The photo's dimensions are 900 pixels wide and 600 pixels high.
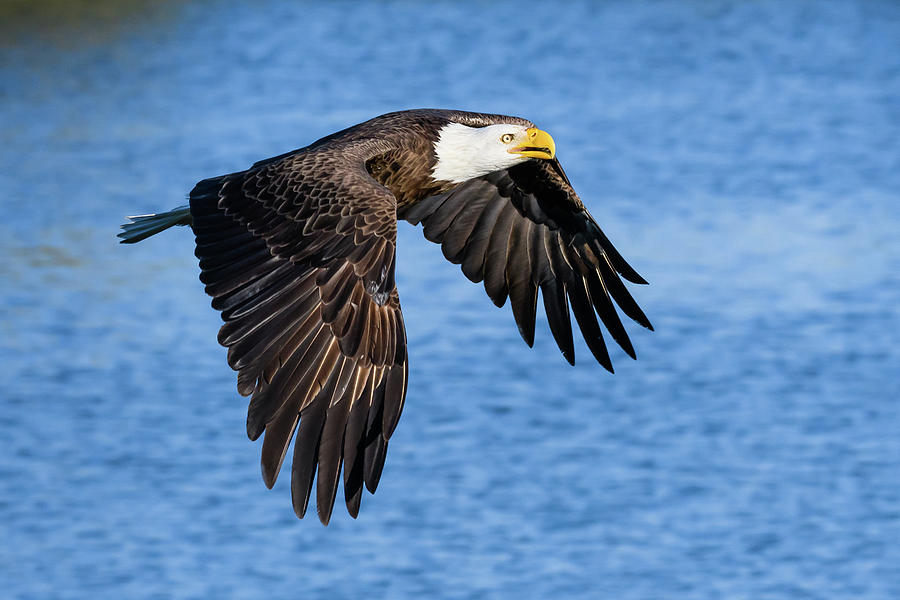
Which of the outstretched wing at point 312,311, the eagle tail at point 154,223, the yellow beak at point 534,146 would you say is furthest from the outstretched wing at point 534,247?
the outstretched wing at point 312,311

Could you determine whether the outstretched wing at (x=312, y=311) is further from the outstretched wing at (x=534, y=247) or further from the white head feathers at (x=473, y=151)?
the outstretched wing at (x=534, y=247)

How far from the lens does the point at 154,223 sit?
7.04 m

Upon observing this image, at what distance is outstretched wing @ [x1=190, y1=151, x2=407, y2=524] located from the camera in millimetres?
5184

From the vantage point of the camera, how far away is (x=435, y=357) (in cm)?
1033

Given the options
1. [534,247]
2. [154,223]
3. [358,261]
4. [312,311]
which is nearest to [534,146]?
[534,247]

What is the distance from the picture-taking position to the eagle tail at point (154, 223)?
6.75 meters

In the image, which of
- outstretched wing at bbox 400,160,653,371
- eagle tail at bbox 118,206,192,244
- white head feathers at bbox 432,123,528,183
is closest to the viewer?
white head feathers at bbox 432,123,528,183

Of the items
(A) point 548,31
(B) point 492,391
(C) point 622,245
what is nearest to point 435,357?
(B) point 492,391

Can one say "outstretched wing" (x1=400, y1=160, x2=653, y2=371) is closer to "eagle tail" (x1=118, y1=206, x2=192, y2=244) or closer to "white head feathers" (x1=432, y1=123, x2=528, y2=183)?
"white head feathers" (x1=432, y1=123, x2=528, y2=183)

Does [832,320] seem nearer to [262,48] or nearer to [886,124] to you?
[886,124]

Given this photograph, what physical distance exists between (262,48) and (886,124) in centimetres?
771

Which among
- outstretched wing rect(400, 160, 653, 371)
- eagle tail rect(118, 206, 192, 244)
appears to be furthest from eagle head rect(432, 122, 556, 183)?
eagle tail rect(118, 206, 192, 244)

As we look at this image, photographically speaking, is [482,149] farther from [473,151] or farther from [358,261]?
[358,261]

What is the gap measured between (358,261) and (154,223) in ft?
5.87
